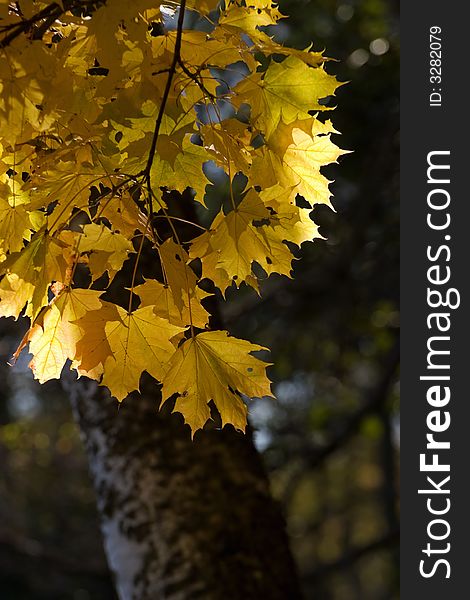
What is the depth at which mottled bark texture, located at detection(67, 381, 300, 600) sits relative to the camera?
1.73m

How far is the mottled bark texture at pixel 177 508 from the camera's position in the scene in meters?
1.73

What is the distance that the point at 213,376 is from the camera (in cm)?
108

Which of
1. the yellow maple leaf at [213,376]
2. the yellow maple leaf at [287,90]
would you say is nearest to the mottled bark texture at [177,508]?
the yellow maple leaf at [213,376]

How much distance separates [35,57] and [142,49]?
133mm

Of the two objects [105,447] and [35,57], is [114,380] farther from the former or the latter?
[105,447]

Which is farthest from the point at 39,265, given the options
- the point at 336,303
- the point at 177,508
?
the point at 336,303

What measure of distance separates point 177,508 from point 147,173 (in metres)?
1.02

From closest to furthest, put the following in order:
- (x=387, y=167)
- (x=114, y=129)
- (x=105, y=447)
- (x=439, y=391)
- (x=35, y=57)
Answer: (x=35, y=57), (x=114, y=129), (x=105, y=447), (x=439, y=391), (x=387, y=167)

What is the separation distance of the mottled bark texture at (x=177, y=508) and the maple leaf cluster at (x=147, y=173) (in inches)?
28.1

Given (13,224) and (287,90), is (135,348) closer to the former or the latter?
(13,224)

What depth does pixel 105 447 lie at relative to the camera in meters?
1.80

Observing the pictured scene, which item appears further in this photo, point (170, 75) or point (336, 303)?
point (336, 303)

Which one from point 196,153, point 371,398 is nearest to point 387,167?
point 371,398

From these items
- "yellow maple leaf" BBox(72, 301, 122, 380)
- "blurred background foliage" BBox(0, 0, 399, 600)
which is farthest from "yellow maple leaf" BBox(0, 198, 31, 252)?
"blurred background foliage" BBox(0, 0, 399, 600)
